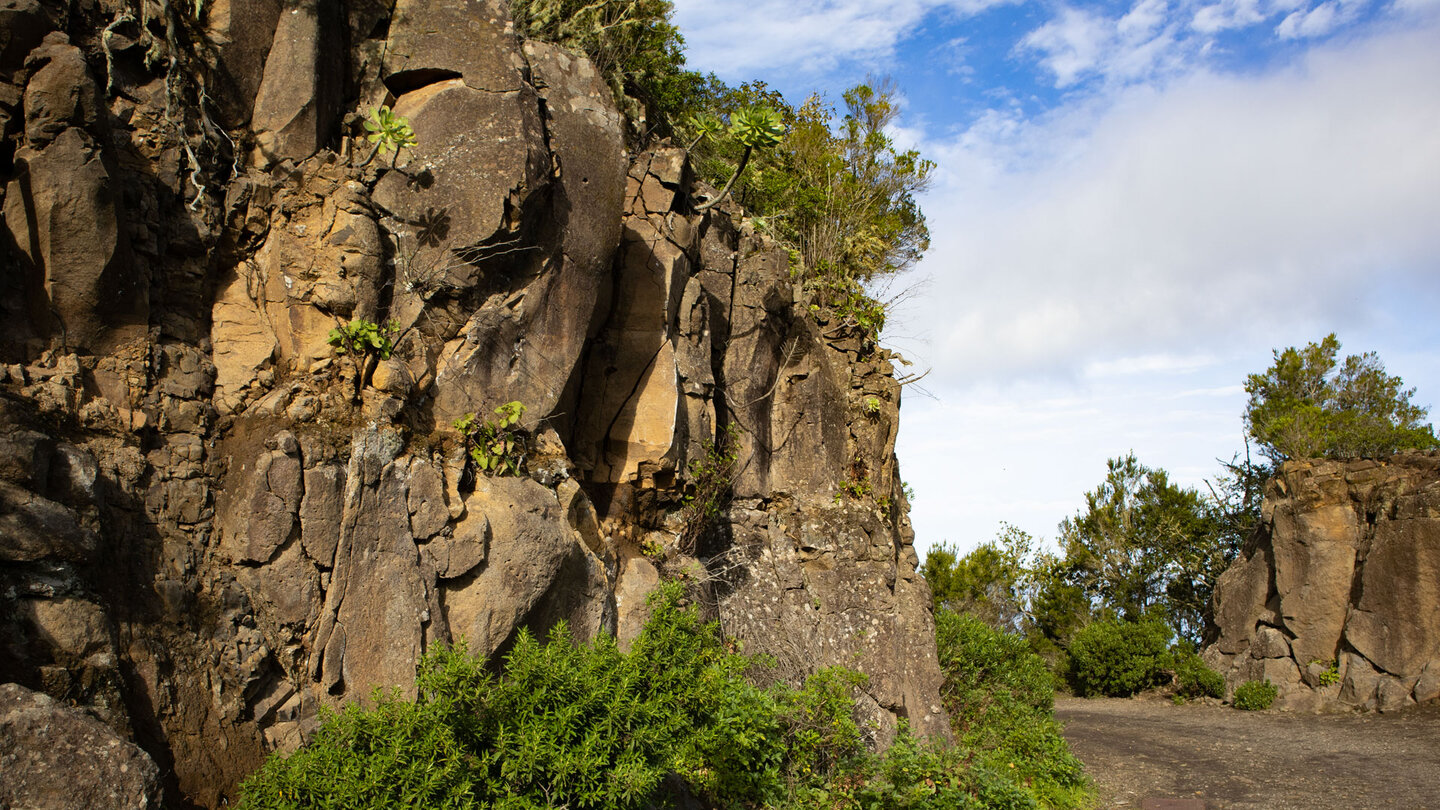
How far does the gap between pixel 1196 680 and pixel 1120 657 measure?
1.46 meters

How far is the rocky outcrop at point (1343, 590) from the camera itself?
14.3m

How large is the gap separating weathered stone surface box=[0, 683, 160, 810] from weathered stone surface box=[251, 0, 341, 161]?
3.99m

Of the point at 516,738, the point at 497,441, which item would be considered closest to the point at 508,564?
the point at 497,441

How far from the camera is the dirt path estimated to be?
31.3 ft

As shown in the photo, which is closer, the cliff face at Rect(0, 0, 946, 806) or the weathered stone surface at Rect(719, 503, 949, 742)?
the cliff face at Rect(0, 0, 946, 806)

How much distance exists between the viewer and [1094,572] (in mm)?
24266

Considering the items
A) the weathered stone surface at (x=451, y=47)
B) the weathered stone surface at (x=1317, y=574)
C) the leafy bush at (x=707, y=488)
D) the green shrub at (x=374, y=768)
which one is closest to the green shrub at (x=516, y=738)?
the green shrub at (x=374, y=768)

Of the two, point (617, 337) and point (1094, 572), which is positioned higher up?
point (617, 337)

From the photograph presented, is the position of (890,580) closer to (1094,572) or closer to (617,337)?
(617,337)

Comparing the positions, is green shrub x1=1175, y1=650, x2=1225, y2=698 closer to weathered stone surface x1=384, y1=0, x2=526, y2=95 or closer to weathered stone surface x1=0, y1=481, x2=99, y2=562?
weathered stone surface x1=384, y1=0, x2=526, y2=95

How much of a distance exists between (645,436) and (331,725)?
13.3 feet

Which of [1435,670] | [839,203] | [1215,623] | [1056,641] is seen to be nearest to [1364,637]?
[1435,670]

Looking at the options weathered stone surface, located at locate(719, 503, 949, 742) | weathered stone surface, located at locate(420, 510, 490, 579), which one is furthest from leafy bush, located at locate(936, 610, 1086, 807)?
weathered stone surface, located at locate(420, 510, 490, 579)

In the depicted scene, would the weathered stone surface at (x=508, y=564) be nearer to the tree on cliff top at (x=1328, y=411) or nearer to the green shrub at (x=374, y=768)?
the green shrub at (x=374, y=768)
